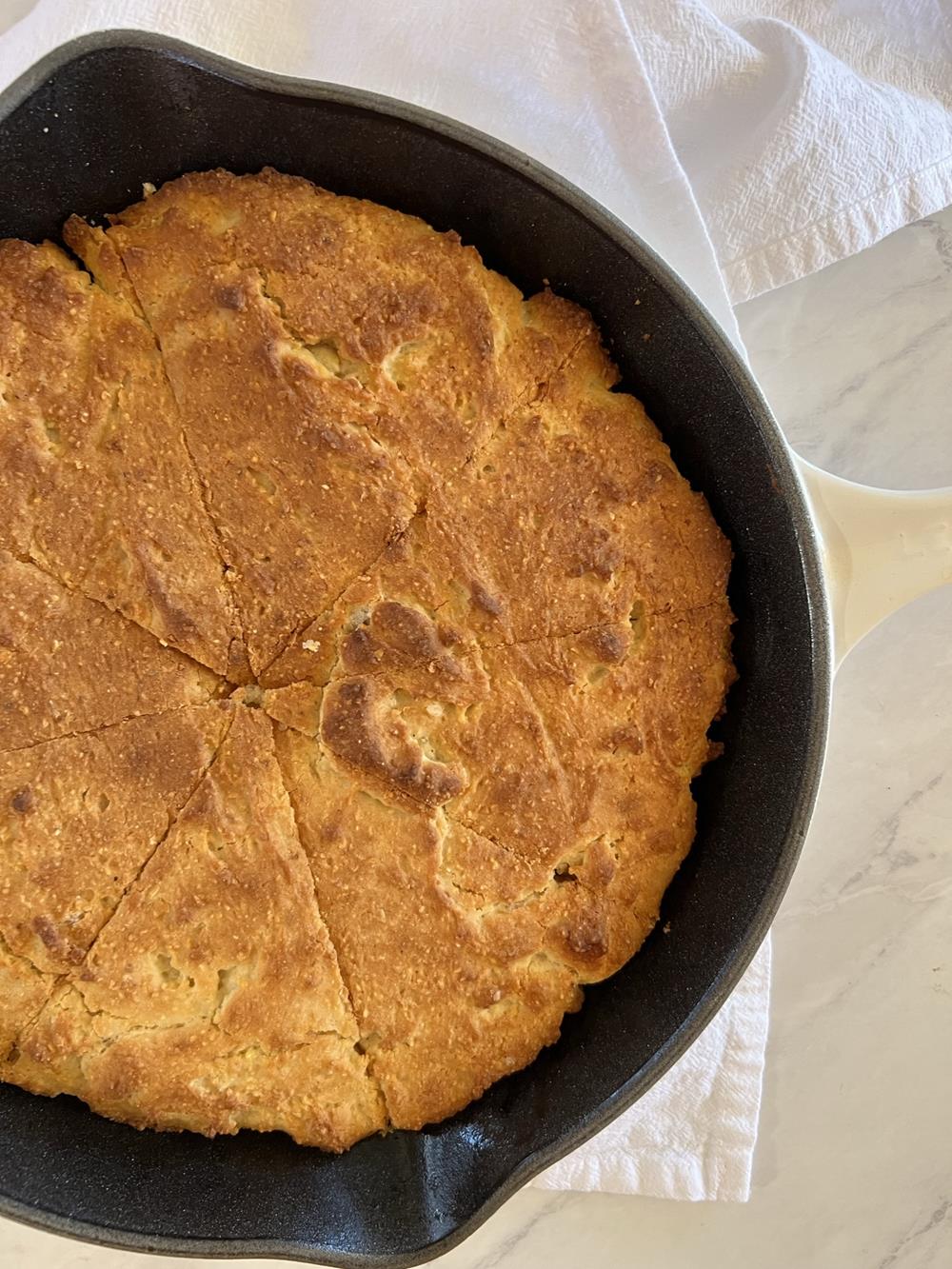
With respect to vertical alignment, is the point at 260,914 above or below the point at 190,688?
below

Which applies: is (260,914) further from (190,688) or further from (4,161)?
(4,161)

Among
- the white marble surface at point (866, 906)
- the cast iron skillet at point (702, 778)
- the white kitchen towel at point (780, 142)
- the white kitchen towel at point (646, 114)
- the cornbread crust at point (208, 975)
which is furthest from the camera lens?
the white marble surface at point (866, 906)

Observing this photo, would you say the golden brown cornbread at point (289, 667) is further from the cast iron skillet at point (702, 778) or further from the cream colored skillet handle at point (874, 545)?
the cream colored skillet handle at point (874, 545)

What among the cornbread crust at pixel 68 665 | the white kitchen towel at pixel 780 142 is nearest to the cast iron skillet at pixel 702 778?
the white kitchen towel at pixel 780 142

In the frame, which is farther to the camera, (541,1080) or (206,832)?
(541,1080)

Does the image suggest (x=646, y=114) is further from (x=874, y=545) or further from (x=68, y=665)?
(x=68, y=665)

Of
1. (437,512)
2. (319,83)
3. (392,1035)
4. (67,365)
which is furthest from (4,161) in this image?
(392,1035)
